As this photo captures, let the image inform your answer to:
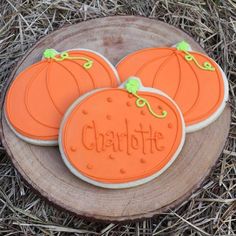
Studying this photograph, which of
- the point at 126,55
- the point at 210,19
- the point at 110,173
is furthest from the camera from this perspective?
the point at 210,19

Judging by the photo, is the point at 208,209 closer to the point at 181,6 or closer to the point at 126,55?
the point at 126,55

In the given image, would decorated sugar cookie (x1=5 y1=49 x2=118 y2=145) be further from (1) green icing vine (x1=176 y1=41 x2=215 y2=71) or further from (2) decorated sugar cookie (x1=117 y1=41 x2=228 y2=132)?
(1) green icing vine (x1=176 y1=41 x2=215 y2=71)

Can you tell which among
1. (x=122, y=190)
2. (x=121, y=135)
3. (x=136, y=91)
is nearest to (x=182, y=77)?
(x=136, y=91)

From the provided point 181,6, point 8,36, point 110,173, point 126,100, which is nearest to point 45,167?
point 110,173

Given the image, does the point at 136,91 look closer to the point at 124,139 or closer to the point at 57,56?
the point at 124,139

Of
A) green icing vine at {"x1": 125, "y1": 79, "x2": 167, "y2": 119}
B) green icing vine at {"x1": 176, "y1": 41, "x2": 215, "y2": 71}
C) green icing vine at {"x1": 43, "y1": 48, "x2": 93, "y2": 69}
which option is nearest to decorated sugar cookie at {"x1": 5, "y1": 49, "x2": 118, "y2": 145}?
green icing vine at {"x1": 43, "y1": 48, "x2": 93, "y2": 69}
